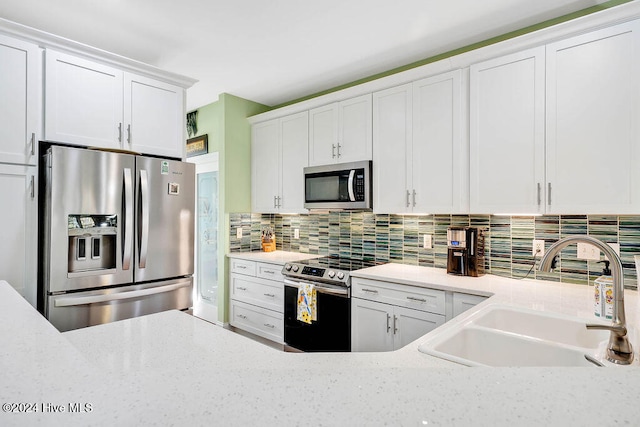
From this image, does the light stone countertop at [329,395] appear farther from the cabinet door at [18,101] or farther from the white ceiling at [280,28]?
the white ceiling at [280,28]

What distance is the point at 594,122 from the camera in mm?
1938

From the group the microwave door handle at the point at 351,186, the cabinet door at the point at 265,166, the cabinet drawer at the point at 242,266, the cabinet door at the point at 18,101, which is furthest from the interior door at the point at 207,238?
the cabinet door at the point at 18,101

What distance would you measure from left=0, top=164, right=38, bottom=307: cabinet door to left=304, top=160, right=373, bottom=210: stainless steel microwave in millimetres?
2116

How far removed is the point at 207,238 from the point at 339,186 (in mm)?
2081

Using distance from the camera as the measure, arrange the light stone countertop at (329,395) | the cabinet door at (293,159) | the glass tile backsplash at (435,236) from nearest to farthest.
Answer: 1. the light stone countertop at (329,395)
2. the glass tile backsplash at (435,236)
3. the cabinet door at (293,159)

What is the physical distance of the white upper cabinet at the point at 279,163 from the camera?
352cm

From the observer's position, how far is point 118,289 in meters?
2.35

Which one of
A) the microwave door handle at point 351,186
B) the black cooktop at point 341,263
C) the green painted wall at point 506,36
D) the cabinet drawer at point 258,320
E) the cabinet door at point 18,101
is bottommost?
the cabinet drawer at point 258,320

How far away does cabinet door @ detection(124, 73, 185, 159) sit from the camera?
261 cm

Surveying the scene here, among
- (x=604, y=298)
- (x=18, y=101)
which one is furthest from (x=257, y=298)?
(x=604, y=298)

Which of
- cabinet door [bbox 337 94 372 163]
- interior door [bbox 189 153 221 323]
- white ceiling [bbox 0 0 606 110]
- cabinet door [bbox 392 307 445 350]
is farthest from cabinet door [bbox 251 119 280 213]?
cabinet door [bbox 392 307 445 350]

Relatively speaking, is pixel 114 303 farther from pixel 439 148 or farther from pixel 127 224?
pixel 439 148

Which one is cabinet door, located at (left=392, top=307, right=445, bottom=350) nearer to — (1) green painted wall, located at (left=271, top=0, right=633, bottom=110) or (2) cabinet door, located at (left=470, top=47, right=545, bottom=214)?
(2) cabinet door, located at (left=470, top=47, right=545, bottom=214)

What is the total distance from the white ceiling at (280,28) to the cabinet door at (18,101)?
32 cm
